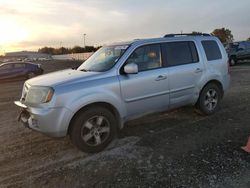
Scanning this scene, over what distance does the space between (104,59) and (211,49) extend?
2.74 m

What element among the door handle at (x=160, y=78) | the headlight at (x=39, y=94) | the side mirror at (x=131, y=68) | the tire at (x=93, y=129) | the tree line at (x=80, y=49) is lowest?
the tire at (x=93, y=129)

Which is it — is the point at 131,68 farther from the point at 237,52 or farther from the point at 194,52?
the point at 237,52

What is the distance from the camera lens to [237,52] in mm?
25875

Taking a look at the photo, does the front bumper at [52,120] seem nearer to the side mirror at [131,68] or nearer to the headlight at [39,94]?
the headlight at [39,94]

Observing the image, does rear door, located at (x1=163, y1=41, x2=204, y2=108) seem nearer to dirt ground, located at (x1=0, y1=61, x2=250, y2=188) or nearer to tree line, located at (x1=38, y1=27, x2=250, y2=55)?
dirt ground, located at (x1=0, y1=61, x2=250, y2=188)

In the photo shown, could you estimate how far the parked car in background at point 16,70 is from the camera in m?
22.9

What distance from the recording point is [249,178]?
4.51 m

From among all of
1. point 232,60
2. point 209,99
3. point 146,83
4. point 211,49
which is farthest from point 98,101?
point 232,60

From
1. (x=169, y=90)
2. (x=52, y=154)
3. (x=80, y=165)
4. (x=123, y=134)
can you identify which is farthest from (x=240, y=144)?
(x=52, y=154)

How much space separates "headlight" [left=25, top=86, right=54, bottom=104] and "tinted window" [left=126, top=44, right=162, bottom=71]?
162cm

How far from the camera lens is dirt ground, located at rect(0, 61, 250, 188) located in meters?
4.59

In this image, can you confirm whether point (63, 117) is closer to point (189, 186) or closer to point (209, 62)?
point (189, 186)

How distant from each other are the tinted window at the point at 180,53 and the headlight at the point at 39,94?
263 centimetres

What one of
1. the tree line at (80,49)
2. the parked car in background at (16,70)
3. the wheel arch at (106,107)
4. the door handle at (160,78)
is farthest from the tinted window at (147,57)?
the tree line at (80,49)
